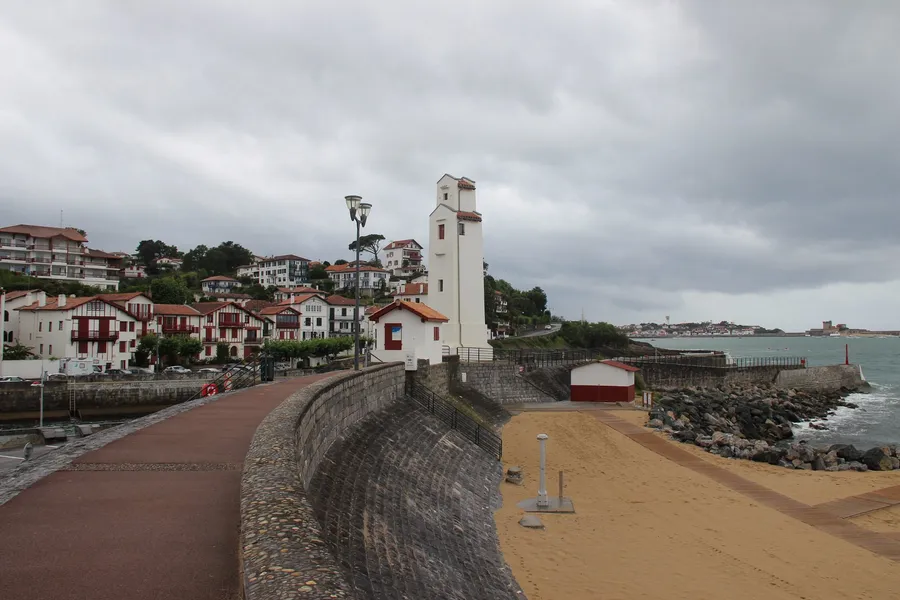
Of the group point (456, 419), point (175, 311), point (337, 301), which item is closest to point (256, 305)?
point (337, 301)

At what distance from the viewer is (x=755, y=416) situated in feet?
119

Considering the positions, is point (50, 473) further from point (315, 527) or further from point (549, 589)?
point (549, 589)

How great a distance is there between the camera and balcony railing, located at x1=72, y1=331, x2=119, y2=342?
4528 centimetres

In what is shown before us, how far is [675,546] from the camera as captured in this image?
13688 millimetres

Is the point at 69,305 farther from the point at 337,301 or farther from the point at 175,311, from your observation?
the point at 337,301

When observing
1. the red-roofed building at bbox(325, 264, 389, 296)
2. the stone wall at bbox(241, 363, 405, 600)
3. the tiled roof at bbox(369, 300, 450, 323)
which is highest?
the red-roofed building at bbox(325, 264, 389, 296)

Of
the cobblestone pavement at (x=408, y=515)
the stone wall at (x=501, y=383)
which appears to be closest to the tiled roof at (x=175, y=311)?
the stone wall at (x=501, y=383)

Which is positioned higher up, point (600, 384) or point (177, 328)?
point (177, 328)

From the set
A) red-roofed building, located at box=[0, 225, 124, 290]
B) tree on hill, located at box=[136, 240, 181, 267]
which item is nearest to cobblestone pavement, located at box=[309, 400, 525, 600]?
red-roofed building, located at box=[0, 225, 124, 290]

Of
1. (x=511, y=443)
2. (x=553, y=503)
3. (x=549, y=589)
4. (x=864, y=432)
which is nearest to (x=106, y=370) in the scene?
(x=511, y=443)

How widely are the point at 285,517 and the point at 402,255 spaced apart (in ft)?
355

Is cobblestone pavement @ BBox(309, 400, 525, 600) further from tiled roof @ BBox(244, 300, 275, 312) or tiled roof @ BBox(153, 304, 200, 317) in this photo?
tiled roof @ BBox(244, 300, 275, 312)

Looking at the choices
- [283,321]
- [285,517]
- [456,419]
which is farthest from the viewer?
[283,321]

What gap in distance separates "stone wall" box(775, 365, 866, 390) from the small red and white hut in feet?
91.3
